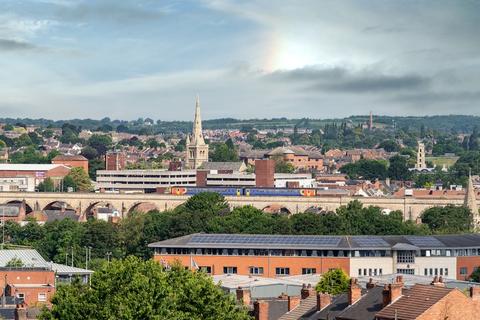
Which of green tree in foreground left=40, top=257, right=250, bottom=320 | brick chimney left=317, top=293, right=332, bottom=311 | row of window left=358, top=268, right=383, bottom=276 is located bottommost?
row of window left=358, top=268, right=383, bottom=276

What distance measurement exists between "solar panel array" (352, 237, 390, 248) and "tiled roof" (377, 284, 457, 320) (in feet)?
182

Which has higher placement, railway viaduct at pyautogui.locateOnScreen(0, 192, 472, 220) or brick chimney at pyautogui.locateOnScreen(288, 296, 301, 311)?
brick chimney at pyautogui.locateOnScreen(288, 296, 301, 311)

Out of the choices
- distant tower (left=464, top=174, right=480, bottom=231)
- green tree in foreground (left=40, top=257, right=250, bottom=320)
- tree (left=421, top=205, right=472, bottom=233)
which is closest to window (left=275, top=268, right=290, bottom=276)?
tree (left=421, top=205, right=472, bottom=233)

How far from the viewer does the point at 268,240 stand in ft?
358

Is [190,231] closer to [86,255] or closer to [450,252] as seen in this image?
[86,255]

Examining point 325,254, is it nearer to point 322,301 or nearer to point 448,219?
point 448,219

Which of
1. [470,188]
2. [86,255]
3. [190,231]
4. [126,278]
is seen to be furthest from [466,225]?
[126,278]

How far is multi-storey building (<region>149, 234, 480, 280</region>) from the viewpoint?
342 ft

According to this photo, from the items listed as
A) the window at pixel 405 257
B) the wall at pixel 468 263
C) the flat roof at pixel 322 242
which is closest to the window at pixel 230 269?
the flat roof at pixel 322 242

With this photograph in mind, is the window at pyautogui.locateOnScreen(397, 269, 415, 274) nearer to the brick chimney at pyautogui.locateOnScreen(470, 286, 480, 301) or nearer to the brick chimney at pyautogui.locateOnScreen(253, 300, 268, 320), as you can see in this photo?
the brick chimney at pyautogui.locateOnScreen(253, 300, 268, 320)

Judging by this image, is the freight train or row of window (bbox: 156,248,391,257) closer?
Result: row of window (bbox: 156,248,391,257)

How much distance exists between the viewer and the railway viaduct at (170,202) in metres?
176

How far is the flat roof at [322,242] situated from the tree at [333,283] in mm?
24979

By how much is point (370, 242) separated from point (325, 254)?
3.13 m
